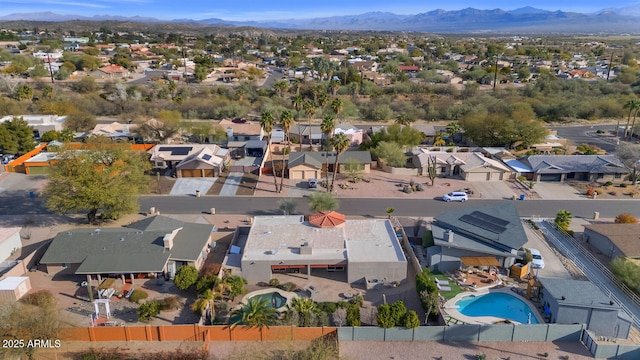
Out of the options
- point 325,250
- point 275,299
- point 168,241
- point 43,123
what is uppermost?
point 43,123

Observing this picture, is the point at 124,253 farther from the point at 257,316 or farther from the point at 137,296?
the point at 257,316

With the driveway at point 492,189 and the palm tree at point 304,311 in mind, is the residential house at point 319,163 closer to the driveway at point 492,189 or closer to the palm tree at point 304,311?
the driveway at point 492,189

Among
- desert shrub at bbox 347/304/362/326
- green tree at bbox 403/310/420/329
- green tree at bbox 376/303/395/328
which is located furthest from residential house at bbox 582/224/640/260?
Result: desert shrub at bbox 347/304/362/326

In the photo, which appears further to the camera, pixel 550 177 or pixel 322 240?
pixel 550 177

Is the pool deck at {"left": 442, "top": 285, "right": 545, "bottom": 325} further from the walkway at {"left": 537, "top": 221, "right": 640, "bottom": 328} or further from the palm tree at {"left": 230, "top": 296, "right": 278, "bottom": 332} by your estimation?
the palm tree at {"left": 230, "top": 296, "right": 278, "bottom": 332}

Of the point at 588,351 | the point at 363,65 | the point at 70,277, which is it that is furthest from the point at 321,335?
the point at 363,65

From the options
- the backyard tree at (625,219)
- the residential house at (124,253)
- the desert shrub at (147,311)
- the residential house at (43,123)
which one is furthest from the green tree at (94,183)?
the backyard tree at (625,219)

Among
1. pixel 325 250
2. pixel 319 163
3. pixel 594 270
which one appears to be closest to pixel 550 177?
pixel 594 270
